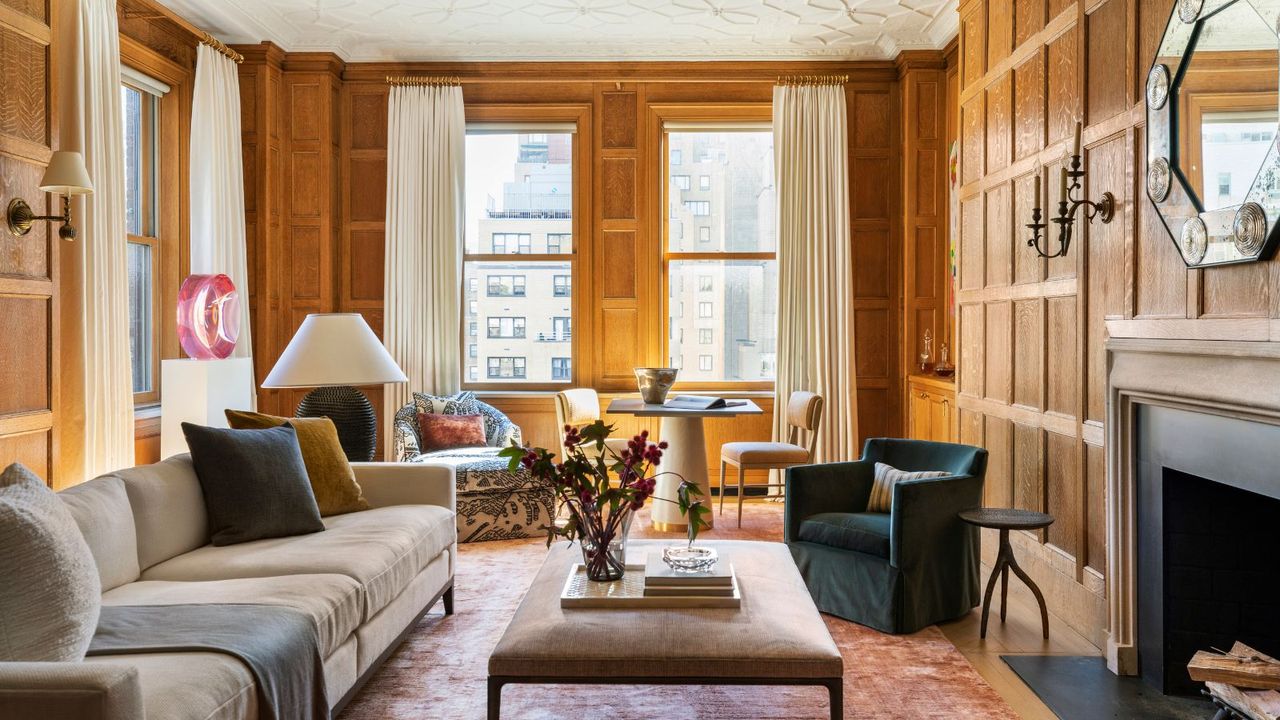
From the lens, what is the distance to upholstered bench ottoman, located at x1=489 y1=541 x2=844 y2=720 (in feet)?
7.58

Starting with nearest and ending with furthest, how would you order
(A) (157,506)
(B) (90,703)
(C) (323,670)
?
(B) (90,703), (C) (323,670), (A) (157,506)

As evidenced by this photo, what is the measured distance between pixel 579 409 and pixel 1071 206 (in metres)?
3.29

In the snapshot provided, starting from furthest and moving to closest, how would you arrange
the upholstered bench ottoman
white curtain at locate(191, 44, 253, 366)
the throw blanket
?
1. white curtain at locate(191, 44, 253, 366)
2. the upholstered bench ottoman
3. the throw blanket

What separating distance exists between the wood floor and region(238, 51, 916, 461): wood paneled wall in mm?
2839

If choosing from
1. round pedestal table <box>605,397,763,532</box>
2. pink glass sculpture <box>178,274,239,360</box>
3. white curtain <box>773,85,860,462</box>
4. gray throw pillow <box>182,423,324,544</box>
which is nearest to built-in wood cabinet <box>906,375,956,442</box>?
white curtain <box>773,85,860,462</box>

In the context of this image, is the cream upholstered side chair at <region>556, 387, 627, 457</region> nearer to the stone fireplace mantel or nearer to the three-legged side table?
the three-legged side table

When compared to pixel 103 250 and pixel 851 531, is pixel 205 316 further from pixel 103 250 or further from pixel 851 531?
pixel 851 531

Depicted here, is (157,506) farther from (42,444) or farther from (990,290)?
(990,290)

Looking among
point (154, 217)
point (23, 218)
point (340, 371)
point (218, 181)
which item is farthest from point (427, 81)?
point (23, 218)

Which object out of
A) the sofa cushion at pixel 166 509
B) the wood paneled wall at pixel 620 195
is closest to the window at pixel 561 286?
the wood paneled wall at pixel 620 195

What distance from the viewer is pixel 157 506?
2.96 meters

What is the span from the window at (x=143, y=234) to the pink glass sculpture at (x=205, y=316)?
23.0 inches

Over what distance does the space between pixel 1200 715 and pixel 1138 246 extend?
1.50 m

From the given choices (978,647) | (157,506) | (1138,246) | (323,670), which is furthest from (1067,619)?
(157,506)
